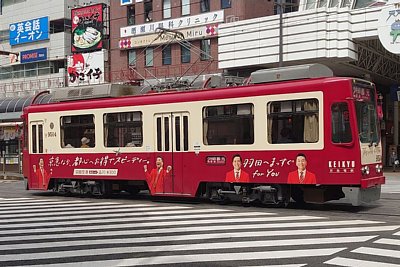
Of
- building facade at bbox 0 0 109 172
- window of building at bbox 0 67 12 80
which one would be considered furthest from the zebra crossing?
window of building at bbox 0 67 12 80

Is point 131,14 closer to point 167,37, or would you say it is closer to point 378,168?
point 167,37

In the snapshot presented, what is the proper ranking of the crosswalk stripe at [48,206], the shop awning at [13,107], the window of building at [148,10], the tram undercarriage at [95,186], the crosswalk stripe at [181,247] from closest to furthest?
the crosswalk stripe at [181,247], the crosswalk stripe at [48,206], the tram undercarriage at [95,186], the shop awning at [13,107], the window of building at [148,10]

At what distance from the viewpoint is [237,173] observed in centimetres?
1344

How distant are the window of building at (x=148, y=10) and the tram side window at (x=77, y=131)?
24.8 meters

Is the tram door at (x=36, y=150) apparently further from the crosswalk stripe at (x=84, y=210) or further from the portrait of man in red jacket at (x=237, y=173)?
the portrait of man in red jacket at (x=237, y=173)

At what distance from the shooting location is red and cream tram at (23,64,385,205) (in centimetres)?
1203

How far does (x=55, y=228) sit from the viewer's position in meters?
10.6

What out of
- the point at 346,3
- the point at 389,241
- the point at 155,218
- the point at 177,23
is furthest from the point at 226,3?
the point at 389,241

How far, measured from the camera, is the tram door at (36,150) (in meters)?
17.7

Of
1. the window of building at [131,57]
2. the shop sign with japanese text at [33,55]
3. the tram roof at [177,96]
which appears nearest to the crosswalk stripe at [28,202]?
the tram roof at [177,96]

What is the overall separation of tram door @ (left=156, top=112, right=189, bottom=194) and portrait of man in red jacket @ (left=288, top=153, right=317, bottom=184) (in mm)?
3217

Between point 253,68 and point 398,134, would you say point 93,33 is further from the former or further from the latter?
point 398,134

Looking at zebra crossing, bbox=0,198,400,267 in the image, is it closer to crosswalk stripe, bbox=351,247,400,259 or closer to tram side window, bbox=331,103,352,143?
→ crosswalk stripe, bbox=351,247,400,259

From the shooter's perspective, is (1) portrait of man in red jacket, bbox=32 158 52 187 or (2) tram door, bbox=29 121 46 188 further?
(2) tram door, bbox=29 121 46 188
